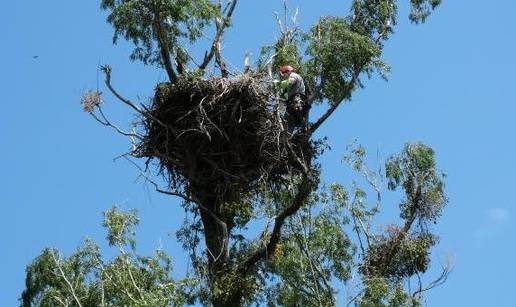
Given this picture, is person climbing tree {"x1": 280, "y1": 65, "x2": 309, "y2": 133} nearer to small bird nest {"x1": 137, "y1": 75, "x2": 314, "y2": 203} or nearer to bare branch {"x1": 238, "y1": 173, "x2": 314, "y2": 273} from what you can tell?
small bird nest {"x1": 137, "y1": 75, "x2": 314, "y2": 203}

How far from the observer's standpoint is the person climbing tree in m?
18.6

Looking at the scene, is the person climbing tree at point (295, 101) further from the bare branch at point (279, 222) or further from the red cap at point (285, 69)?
the bare branch at point (279, 222)

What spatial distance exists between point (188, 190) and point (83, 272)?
9.11ft

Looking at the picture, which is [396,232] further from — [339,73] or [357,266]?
[339,73]

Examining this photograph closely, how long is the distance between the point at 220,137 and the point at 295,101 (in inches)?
41.0

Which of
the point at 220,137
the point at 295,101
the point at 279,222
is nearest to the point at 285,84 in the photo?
the point at 295,101

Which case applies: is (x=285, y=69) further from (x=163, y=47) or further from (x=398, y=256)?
(x=398, y=256)

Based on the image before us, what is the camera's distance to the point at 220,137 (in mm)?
18312

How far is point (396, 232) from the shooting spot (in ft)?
66.5

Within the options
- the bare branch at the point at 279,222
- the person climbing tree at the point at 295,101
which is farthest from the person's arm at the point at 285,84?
the bare branch at the point at 279,222

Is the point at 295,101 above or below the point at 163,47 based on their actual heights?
below

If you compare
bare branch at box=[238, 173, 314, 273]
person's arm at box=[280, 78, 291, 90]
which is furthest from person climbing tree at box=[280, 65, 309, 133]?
bare branch at box=[238, 173, 314, 273]

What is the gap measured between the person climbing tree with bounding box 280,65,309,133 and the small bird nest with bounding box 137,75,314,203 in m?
0.16

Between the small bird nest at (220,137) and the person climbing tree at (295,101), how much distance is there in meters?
0.16
